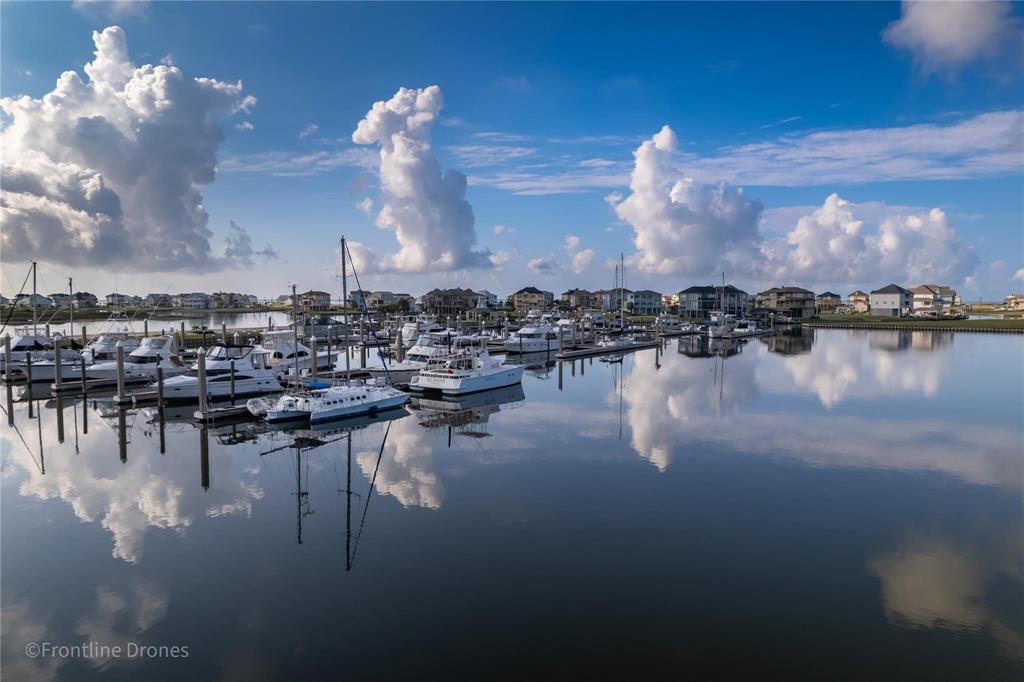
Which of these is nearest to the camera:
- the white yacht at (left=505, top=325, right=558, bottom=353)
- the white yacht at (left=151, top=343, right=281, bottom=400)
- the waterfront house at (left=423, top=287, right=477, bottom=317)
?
the white yacht at (left=151, top=343, right=281, bottom=400)

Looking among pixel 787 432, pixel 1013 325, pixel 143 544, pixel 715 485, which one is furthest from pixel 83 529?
pixel 1013 325

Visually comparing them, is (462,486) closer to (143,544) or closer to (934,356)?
(143,544)

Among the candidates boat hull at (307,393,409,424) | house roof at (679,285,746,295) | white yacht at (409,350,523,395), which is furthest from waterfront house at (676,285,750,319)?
boat hull at (307,393,409,424)

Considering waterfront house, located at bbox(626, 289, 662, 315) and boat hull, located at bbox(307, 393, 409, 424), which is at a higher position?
waterfront house, located at bbox(626, 289, 662, 315)

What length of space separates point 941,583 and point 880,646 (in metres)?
4.18

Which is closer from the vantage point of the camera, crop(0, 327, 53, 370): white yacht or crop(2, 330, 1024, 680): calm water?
crop(2, 330, 1024, 680): calm water

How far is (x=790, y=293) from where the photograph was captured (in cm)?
16825

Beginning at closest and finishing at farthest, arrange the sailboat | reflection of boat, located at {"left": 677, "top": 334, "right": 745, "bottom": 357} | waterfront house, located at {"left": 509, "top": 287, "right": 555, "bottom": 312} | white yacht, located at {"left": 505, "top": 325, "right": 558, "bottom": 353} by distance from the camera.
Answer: the sailboat < white yacht, located at {"left": 505, "top": 325, "right": 558, "bottom": 353} < reflection of boat, located at {"left": 677, "top": 334, "right": 745, "bottom": 357} < waterfront house, located at {"left": 509, "top": 287, "right": 555, "bottom": 312}

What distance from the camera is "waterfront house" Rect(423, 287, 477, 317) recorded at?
16338cm

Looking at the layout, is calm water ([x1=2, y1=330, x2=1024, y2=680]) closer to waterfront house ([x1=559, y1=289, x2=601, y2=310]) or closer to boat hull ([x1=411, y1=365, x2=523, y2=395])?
boat hull ([x1=411, y1=365, x2=523, y2=395])

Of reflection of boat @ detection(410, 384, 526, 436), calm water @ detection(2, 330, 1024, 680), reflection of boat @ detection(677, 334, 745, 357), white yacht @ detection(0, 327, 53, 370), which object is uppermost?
white yacht @ detection(0, 327, 53, 370)

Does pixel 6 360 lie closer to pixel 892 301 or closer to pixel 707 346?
pixel 707 346

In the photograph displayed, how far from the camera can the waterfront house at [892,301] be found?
166m

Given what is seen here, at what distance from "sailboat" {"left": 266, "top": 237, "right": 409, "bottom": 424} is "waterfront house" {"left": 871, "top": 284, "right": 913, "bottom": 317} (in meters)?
177
